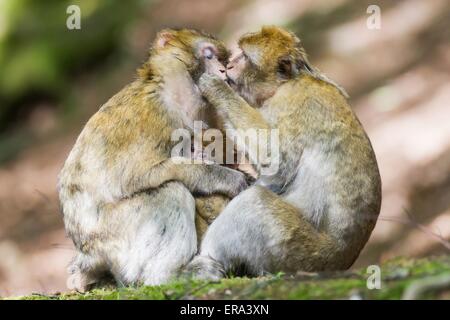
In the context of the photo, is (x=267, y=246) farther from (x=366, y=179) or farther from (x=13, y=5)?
(x=13, y=5)

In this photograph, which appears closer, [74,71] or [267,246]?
[267,246]

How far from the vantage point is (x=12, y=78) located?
23391 millimetres

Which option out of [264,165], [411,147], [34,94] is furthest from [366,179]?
[34,94]

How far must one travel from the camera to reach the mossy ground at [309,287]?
6.68 m

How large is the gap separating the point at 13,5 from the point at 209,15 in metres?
5.25

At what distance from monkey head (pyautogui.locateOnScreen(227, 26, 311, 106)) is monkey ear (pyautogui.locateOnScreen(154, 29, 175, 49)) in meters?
0.66

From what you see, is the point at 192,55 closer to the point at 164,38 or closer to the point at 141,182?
the point at 164,38

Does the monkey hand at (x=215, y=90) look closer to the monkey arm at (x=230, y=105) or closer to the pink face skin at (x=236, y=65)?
the monkey arm at (x=230, y=105)

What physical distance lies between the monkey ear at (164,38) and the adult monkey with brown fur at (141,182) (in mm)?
182

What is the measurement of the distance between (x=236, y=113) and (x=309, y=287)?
7.83 ft

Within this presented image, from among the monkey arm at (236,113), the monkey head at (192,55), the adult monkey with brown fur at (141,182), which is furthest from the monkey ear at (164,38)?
the monkey arm at (236,113)

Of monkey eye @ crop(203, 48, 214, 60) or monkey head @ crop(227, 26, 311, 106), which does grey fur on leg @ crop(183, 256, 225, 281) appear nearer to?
monkey head @ crop(227, 26, 311, 106)

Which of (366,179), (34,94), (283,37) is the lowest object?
(366,179)

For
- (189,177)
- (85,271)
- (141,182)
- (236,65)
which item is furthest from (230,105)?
(85,271)
